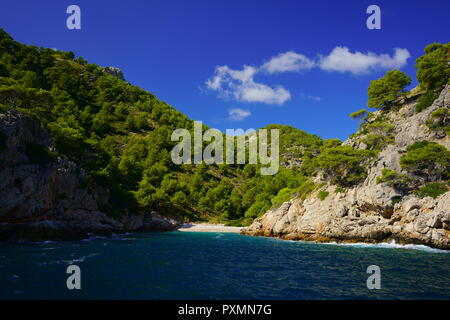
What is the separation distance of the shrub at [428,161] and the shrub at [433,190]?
2409 millimetres

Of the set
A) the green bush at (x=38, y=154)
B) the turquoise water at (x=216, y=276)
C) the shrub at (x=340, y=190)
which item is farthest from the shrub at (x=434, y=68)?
the green bush at (x=38, y=154)

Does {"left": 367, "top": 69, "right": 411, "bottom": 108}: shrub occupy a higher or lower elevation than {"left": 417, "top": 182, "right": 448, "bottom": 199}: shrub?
higher

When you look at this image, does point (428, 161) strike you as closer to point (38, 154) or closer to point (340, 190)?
point (340, 190)

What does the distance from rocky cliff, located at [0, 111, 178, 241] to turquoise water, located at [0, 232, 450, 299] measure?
11.7m

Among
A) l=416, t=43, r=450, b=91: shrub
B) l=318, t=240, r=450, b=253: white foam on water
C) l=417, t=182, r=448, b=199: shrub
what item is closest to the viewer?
l=318, t=240, r=450, b=253: white foam on water

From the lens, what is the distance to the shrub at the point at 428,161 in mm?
46906

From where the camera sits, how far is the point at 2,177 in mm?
39375

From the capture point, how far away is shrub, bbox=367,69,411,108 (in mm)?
75125

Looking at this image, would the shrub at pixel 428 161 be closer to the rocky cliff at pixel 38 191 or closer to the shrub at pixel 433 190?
the shrub at pixel 433 190

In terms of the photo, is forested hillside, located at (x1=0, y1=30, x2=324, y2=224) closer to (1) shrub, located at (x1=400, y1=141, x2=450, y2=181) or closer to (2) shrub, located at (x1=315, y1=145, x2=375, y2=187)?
(2) shrub, located at (x1=315, y1=145, x2=375, y2=187)

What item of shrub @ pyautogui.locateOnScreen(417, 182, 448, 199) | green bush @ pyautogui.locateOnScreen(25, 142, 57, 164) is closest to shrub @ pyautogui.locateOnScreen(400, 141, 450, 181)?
shrub @ pyautogui.locateOnScreen(417, 182, 448, 199)
